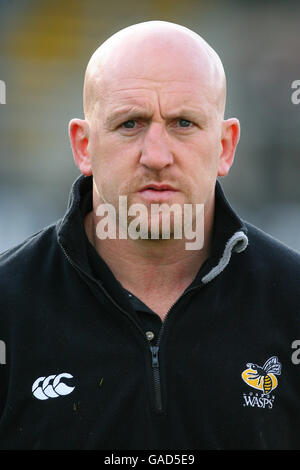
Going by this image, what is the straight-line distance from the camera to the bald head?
2.78 meters

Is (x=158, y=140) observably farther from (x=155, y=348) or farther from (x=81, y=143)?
(x=155, y=348)

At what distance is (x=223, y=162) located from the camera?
2977 mm

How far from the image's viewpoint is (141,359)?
2.70 m

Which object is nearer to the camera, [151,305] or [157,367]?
[157,367]

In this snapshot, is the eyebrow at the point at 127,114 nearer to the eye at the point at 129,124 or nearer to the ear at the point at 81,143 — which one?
the eye at the point at 129,124

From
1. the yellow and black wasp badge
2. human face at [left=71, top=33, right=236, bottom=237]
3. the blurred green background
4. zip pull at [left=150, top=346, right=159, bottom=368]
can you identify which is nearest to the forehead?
human face at [left=71, top=33, right=236, bottom=237]

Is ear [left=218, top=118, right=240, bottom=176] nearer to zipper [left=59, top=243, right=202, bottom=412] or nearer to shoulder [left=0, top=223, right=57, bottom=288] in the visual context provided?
zipper [left=59, top=243, right=202, bottom=412]

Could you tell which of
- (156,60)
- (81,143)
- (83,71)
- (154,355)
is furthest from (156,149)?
(83,71)

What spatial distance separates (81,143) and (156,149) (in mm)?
414

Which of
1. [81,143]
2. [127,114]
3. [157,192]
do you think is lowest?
[157,192]

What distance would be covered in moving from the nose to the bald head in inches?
6.6

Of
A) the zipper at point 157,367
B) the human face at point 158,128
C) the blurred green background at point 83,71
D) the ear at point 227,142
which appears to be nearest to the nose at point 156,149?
the human face at point 158,128
